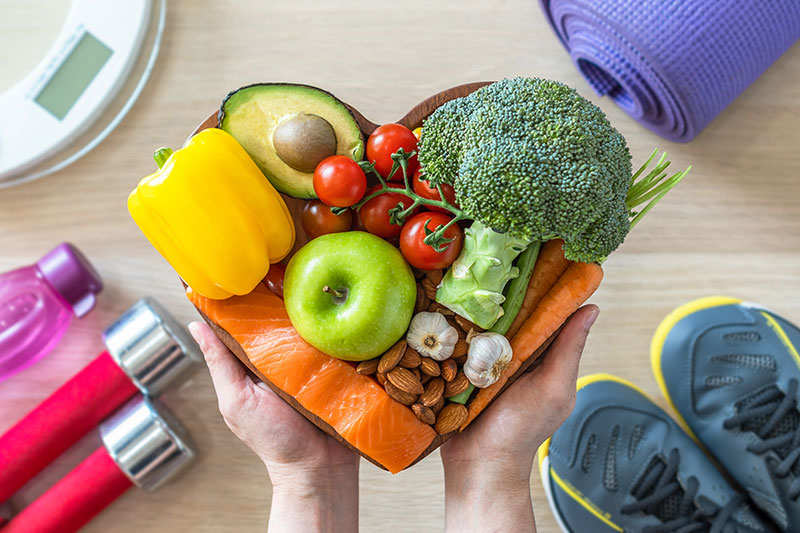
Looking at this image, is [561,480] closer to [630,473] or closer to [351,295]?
[630,473]

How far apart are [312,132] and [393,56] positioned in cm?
50

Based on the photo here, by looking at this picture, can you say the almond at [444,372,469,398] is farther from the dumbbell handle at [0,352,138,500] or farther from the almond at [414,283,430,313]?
the dumbbell handle at [0,352,138,500]

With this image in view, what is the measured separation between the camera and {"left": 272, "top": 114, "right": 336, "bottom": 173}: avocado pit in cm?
89

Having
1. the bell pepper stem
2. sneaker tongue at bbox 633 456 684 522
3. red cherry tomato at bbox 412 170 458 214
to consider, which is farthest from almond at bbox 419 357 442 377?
sneaker tongue at bbox 633 456 684 522

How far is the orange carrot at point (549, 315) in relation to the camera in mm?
911

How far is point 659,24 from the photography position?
1048 mm

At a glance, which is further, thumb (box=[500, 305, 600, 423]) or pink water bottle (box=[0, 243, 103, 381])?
pink water bottle (box=[0, 243, 103, 381])

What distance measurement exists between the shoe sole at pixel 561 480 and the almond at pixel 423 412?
497 millimetres

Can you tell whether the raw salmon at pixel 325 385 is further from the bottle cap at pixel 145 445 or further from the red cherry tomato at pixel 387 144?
the bottle cap at pixel 145 445

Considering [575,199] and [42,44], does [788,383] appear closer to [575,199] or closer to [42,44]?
[575,199]

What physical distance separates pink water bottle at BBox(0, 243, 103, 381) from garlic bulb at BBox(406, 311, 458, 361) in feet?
2.30

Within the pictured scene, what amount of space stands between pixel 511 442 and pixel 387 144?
0.49 meters

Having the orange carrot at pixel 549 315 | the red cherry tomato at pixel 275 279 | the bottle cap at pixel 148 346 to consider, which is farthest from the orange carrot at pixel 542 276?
the bottle cap at pixel 148 346

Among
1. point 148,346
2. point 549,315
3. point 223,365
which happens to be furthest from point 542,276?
point 148,346
